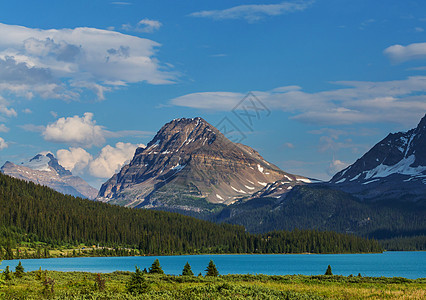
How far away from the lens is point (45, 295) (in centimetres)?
5375

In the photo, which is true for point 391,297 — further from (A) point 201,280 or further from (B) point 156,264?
(B) point 156,264

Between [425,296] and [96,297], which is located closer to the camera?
[96,297]

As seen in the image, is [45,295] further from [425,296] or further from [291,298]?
[425,296]

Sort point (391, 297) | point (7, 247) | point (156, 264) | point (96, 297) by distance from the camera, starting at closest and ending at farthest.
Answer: point (96, 297) < point (391, 297) < point (156, 264) < point (7, 247)

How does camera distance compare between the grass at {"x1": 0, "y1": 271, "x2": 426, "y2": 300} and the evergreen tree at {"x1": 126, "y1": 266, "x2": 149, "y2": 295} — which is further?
the evergreen tree at {"x1": 126, "y1": 266, "x2": 149, "y2": 295}

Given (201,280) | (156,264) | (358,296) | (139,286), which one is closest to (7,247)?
(156,264)

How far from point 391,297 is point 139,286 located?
2778cm

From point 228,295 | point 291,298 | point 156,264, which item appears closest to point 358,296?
point 291,298

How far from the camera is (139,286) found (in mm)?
58469

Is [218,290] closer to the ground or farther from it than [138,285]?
closer to the ground

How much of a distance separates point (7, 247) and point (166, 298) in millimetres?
156465

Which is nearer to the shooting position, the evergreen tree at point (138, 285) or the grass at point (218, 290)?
the grass at point (218, 290)

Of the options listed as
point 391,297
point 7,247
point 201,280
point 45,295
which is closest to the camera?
point 45,295

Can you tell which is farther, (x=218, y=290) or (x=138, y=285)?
(x=138, y=285)
